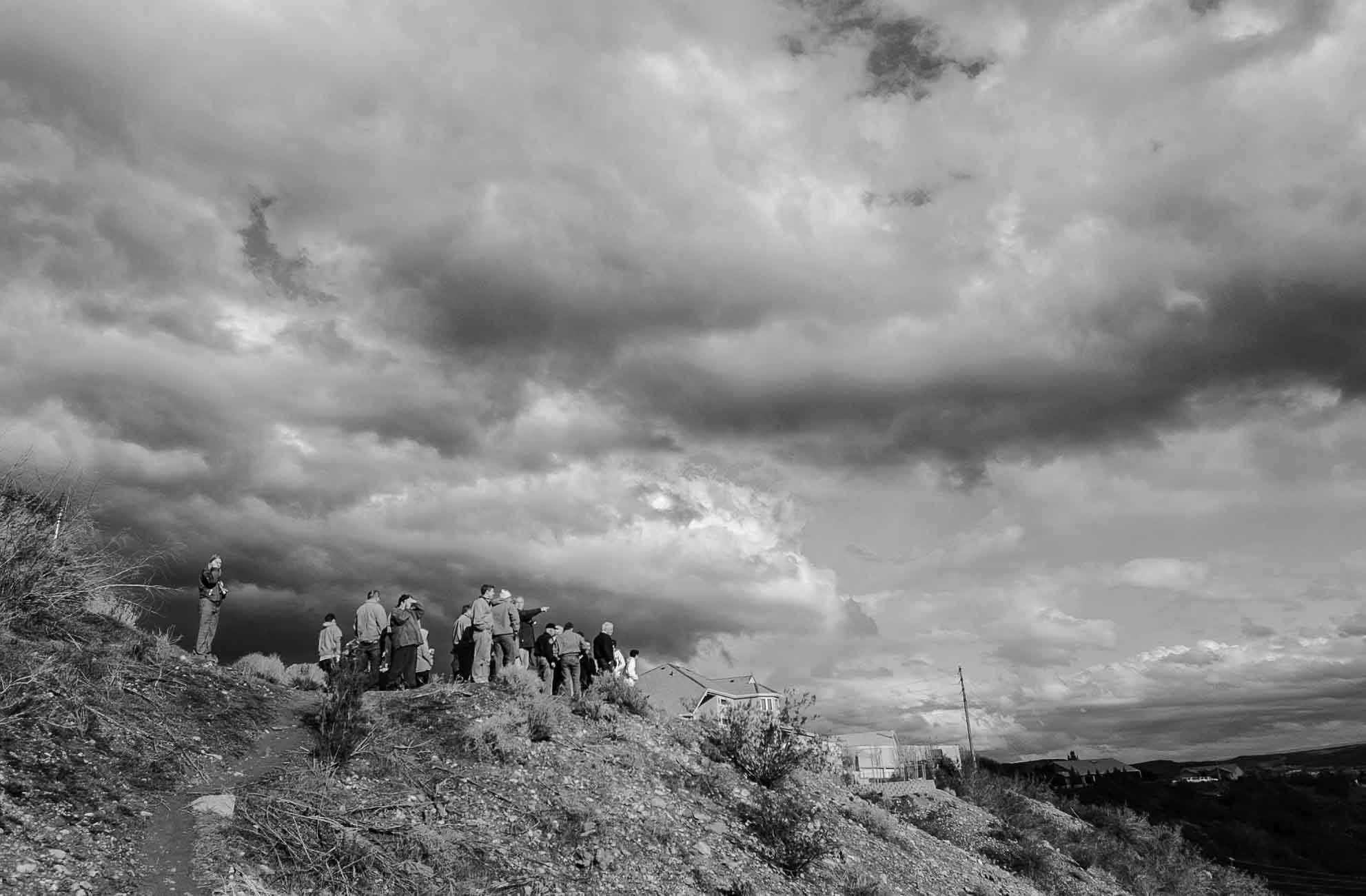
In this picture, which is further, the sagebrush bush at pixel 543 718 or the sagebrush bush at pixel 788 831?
the sagebrush bush at pixel 543 718

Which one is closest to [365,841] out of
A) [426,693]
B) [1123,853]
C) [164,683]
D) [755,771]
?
[164,683]

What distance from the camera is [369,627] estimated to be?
659 inches

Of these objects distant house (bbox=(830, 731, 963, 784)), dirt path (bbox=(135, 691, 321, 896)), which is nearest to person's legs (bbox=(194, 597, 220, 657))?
dirt path (bbox=(135, 691, 321, 896))

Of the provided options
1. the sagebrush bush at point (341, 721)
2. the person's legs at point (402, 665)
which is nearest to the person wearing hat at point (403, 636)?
the person's legs at point (402, 665)

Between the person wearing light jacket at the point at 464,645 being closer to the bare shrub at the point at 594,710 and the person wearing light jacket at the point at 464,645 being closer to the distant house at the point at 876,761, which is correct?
the bare shrub at the point at 594,710

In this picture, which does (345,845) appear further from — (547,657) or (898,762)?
(898,762)

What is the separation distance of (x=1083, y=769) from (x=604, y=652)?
118599 mm

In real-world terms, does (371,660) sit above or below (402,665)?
above

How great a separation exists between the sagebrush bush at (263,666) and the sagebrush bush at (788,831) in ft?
28.6

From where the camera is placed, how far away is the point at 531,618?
60.9 ft

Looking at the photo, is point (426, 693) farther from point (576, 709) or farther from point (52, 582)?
point (52, 582)

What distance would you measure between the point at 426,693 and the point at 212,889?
7325mm

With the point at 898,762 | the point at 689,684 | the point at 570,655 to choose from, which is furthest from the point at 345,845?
the point at 689,684

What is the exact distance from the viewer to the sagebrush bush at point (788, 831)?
12.8 m
